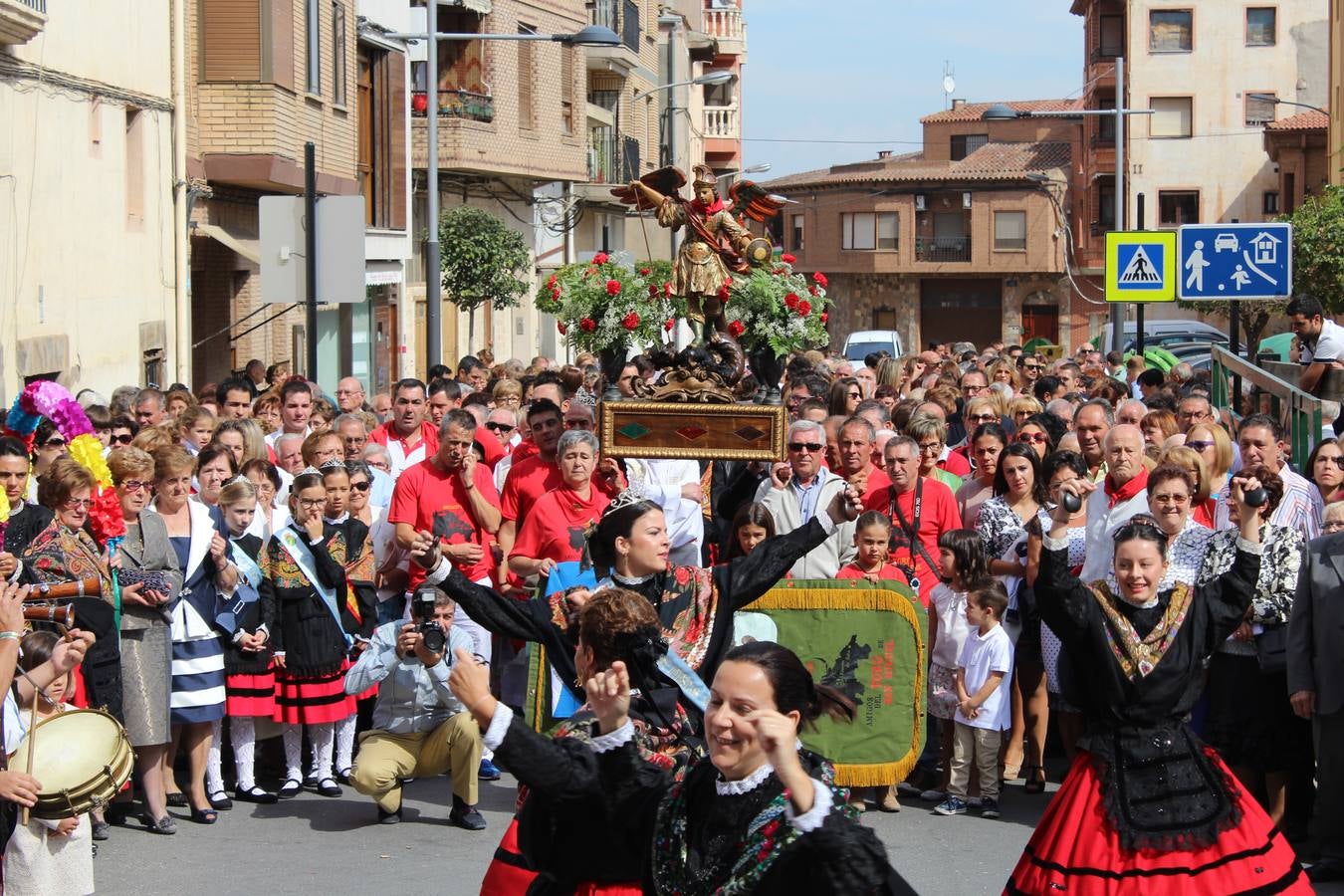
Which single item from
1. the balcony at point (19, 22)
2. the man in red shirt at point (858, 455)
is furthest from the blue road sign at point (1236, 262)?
the balcony at point (19, 22)

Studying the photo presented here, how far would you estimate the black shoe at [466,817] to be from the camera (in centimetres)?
890

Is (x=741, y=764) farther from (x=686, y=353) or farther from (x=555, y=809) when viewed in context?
(x=686, y=353)

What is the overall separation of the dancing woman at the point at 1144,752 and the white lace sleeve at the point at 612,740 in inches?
78.0

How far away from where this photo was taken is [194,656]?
896 cm

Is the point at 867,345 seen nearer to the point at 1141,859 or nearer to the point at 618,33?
the point at 618,33

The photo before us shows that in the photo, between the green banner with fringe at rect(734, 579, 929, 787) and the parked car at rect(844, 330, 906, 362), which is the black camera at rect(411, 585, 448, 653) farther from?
the parked car at rect(844, 330, 906, 362)

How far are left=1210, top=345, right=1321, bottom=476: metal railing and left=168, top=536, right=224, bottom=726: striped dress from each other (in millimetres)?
5192

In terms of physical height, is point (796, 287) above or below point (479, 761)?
above

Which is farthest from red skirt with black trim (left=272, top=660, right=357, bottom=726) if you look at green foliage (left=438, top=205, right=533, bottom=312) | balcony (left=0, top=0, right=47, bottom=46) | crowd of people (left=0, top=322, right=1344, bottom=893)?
green foliage (left=438, top=205, right=533, bottom=312)

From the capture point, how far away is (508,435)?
487 inches

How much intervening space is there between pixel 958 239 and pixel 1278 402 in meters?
54.0

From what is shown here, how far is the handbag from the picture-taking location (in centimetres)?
826

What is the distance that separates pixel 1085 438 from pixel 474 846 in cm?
410

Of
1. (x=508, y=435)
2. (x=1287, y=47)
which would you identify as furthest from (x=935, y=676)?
(x=1287, y=47)
